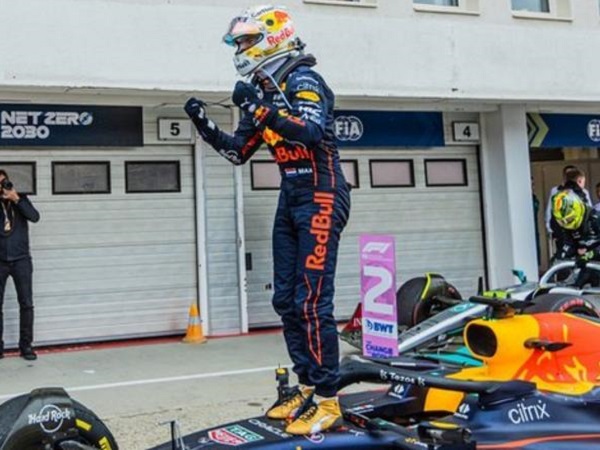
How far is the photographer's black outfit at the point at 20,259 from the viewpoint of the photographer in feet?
26.6

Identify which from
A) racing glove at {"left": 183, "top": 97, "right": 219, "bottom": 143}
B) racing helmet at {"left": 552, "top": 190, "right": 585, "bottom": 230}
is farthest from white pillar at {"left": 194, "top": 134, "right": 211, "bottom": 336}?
racing glove at {"left": 183, "top": 97, "right": 219, "bottom": 143}

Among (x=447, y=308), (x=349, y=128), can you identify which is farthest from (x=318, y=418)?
(x=349, y=128)

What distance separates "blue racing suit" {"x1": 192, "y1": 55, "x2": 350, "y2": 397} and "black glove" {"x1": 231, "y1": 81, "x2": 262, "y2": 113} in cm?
3

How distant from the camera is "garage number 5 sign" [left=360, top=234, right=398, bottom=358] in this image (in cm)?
615

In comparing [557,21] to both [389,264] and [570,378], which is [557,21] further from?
[570,378]

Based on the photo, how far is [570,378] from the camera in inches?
138

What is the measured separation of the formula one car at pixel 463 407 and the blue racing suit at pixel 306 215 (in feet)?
0.65

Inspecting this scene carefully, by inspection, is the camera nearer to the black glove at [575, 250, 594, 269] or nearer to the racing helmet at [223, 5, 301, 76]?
the racing helmet at [223, 5, 301, 76]

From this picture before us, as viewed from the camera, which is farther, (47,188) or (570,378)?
(47,188)

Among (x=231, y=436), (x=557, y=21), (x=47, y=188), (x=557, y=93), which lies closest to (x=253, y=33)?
(x=231, y=436)

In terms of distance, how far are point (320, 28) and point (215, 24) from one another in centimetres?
138

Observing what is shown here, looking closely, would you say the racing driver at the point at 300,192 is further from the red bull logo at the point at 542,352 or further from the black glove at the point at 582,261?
the black glove at the point at 582,261

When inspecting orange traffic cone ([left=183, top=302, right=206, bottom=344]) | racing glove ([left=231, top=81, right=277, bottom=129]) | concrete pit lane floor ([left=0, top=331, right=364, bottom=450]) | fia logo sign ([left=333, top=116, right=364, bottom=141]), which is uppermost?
fia logo sign ([left=333, top=116, right=364, bottom=141])

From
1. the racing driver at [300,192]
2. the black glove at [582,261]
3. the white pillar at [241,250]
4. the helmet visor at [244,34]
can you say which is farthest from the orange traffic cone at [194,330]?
the helmet visor at [244,34]
